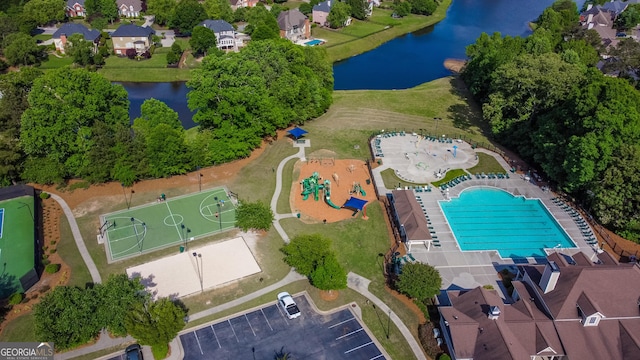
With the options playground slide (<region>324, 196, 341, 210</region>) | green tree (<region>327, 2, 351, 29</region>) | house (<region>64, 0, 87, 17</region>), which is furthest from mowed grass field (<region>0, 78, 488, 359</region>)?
house (<region>64, 0, 87, 17</region>)

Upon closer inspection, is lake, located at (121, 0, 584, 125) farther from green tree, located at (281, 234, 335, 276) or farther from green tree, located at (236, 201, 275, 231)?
green tree, located at (281, 234, 335, 276)

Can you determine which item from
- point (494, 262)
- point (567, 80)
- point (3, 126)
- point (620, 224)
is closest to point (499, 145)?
point (567, 80)

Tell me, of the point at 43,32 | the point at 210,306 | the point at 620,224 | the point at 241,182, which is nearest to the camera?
the point at 210,306

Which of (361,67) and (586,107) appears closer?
(586,107)

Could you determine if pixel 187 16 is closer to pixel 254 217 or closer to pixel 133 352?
pixel 254 217

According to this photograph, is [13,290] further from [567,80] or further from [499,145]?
[567,80]

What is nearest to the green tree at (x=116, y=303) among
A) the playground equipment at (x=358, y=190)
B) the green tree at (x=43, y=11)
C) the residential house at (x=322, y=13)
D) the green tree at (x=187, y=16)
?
the playground equipment at (x=358, y=190)

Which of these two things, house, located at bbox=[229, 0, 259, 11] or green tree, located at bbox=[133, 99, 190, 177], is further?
house, located at bbox=[229, 0, 259, 11]
